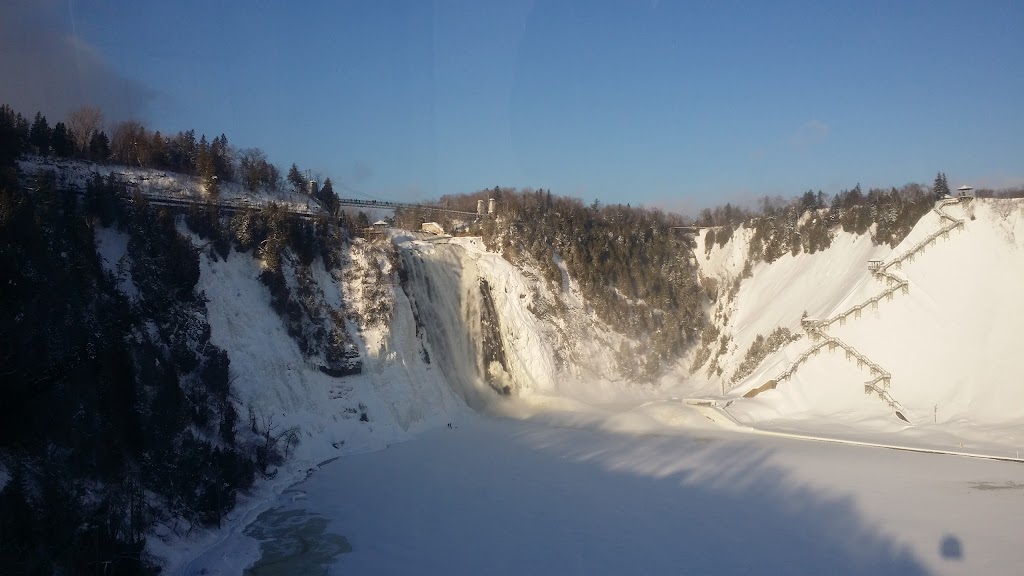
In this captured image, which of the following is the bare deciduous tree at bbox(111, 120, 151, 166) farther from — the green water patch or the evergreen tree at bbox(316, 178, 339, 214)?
the green water patch

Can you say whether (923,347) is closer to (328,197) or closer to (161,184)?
(328,197)

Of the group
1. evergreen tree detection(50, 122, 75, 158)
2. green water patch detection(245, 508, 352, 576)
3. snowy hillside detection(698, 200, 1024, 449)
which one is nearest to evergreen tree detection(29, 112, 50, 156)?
evergreen tree detection(50, 122, 75, 158)

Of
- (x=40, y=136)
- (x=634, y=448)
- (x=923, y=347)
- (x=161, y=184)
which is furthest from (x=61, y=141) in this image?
(x=923, y=347)

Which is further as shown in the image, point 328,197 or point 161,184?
point 328,197

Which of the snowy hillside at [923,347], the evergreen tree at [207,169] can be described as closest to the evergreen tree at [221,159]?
the evergreen tree at [207,169]

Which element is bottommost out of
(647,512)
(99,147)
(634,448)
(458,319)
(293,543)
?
(634,448)

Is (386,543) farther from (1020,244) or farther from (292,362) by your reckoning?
(1020,244)
